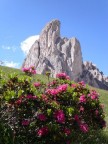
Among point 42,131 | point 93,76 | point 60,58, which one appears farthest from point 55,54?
point 42,131

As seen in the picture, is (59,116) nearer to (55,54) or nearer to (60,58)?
(60,58)

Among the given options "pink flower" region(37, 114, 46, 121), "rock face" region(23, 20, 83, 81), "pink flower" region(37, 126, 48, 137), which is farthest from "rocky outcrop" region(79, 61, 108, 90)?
"pink flower" region(37, 114, 46, 121)

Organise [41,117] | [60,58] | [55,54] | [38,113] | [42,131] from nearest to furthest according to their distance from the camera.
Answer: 1. [41,117]
2. [42,131]
3. [38,113]
4. [60,58]
5. [55,54]

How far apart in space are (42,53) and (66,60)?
10417 mm

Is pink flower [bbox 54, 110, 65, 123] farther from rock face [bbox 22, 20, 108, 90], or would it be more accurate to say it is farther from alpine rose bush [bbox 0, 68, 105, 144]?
rock face [bbox 22, 20, 108, 90]

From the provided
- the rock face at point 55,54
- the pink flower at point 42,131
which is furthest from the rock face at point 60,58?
the pink flower at point 42,131

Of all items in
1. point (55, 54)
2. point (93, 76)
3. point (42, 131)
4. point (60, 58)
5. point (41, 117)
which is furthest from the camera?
point (93, 76)

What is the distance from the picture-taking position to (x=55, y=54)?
132750 mm

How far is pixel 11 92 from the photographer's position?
9383 millimetres

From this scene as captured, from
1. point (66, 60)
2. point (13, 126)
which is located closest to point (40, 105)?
point (13, 126)

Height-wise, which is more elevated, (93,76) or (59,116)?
(93,76)

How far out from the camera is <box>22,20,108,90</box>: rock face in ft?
417

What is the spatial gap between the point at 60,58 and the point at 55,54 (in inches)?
103

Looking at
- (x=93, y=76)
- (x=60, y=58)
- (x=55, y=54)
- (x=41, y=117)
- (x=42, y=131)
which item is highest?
(x=55, y=54)
